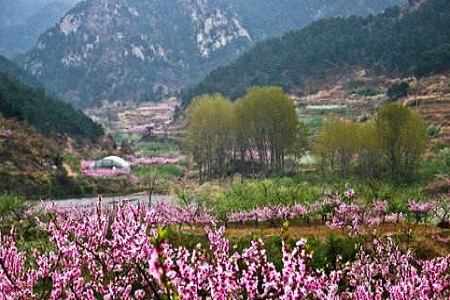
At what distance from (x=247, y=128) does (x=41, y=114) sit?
30912 millimetres

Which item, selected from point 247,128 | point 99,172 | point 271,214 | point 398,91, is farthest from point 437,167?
point 398,91

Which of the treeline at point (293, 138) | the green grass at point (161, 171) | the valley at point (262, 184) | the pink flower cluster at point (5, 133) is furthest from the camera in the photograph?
the green grass at point (161, 171)

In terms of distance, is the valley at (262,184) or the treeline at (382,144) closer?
the valley at (262,184)

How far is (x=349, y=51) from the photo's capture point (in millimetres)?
130125

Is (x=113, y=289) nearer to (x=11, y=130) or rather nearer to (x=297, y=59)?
(x=11, y=130)

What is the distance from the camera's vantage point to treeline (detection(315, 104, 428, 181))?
46.6 metres

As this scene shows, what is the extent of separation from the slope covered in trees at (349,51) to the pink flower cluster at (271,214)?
78.2 meters

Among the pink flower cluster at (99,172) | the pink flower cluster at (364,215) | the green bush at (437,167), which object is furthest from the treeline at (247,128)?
the pink flower cluster at (364,215)

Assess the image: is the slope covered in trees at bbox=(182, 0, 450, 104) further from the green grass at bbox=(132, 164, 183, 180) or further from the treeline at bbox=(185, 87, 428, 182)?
the green grass at bbox=(132, 164, 183, 180)

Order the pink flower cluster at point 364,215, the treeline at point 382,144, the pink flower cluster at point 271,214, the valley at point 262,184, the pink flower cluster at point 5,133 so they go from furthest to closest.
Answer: the pink flower cluster at point 5,133 → the treeline at point 382,144 → the pink flower cluster at point 271,214 → the pink flower cluster at point 364,215 → the valley at point 262,184

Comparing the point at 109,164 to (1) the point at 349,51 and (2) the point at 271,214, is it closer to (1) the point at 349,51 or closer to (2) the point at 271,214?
(2) the point at 271,214

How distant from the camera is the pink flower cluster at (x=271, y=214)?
26922mm

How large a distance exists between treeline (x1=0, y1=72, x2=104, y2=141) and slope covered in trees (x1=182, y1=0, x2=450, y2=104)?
49.6m

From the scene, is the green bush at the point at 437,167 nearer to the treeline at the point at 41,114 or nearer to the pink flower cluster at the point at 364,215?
the pink flower cluster at the point at 364,215
